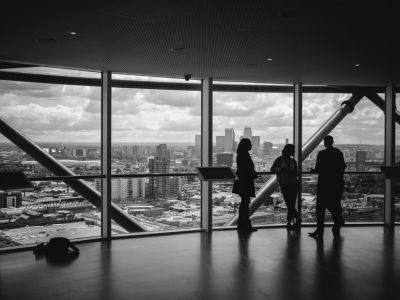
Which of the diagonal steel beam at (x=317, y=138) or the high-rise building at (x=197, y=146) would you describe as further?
the diagonal steel beam at (x=317, y=138)

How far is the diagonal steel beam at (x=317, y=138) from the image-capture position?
9.25 m

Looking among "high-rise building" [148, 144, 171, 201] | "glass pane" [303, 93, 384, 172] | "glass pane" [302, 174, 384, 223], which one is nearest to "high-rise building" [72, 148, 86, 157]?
"high-rise building" [148, 144, 171, 201]

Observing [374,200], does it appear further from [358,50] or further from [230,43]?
[230,43]

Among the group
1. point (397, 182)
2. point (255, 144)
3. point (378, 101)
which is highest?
point (378, 101)

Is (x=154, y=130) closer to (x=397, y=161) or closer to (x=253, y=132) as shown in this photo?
(x=253, y=132)

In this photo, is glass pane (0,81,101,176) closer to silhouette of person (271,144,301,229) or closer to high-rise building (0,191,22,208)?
high-rise building (0,191,22,208)

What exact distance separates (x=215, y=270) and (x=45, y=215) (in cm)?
363

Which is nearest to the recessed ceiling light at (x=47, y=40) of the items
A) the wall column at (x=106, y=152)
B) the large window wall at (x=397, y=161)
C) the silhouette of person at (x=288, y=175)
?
the wall column at (x=106, y=152)

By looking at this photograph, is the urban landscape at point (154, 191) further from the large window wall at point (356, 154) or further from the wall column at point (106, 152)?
the wall column at point (106, 152)

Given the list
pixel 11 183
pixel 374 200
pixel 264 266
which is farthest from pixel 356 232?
pixel 11 183

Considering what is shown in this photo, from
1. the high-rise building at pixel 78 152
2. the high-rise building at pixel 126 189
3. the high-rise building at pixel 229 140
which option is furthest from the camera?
the high-rise building at pixel 229 140

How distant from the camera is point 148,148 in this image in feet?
27.3

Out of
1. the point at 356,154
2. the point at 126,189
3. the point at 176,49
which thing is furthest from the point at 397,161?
the point at 176,49

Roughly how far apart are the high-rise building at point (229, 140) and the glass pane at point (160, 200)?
98 centimetres
